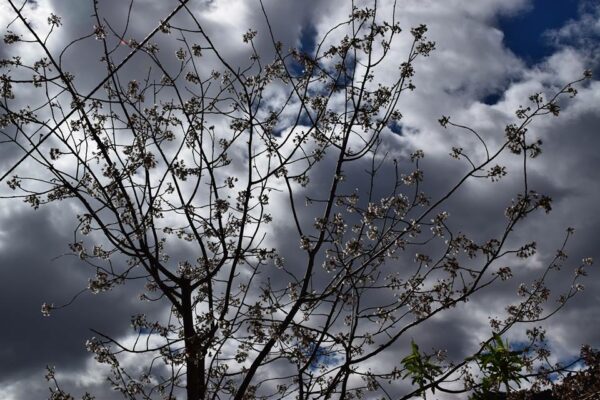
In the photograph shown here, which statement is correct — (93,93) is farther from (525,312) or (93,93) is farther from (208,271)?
(525,312)

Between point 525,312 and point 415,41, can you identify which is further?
point 525,312

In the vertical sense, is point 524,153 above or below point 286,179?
below

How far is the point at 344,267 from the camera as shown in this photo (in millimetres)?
7473

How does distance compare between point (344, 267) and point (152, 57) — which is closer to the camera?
point (344, 267)

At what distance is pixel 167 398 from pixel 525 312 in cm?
507

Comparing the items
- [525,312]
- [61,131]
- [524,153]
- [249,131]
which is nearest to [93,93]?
[61,131]

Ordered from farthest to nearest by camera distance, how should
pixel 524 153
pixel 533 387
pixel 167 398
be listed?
pixel 533 387 < pixel 167 398 < pixel 524 153

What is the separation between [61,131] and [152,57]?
A: 159cm

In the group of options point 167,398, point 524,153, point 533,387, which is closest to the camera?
point 524,153

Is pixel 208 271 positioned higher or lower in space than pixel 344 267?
higher

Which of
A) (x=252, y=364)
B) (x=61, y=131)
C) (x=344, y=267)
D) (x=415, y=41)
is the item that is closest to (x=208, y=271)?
(x=252, y=364)

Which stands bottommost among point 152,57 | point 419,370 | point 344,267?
point 419,370

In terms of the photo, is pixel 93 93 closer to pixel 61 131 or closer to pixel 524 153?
pixel 61 131

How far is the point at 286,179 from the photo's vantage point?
7664 mm
